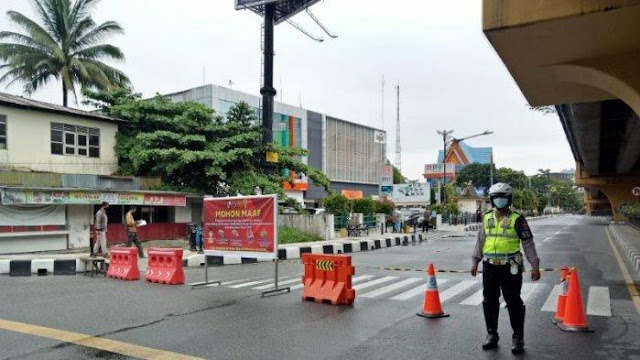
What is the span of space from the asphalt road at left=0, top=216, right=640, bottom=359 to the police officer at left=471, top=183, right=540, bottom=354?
1.00 ft

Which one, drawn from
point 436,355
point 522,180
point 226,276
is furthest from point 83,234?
point 522,180

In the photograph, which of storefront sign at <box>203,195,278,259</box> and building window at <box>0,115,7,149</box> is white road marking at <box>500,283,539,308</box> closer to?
storefront sign at <box>203,195,278,259</box>

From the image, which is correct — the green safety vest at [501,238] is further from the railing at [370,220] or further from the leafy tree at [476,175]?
the leafy tree at [476,175]

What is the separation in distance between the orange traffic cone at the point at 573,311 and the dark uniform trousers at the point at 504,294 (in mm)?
1272

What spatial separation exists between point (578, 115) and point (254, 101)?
3788 centimetres

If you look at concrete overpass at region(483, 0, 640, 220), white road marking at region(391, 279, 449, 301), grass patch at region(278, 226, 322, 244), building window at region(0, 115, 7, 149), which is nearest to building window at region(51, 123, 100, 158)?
building window at region(0, 115, 7, 149)

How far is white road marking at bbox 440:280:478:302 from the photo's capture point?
952cm

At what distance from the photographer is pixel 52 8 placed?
31484 mm

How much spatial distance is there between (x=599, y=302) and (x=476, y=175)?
298ft

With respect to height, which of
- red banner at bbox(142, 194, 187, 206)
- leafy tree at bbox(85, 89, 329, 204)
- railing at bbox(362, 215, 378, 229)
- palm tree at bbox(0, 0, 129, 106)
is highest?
palm tree at bbox(0, 0, 129, 106)

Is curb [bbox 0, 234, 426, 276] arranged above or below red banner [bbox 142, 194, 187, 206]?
below

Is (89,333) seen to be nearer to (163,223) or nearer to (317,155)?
(163,223)

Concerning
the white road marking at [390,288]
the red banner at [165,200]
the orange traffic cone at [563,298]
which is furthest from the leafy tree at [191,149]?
the orange traffic cone at [563,298]

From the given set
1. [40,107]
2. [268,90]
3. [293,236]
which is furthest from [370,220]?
[40,107]
